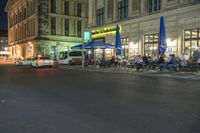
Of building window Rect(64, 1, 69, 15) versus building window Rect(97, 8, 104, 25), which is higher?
building window Rect(64, 1, 69, 15)

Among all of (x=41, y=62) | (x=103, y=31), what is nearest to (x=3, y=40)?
(x=103, y=31)

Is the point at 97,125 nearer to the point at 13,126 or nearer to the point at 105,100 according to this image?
the point at 13,126

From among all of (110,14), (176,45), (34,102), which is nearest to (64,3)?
(110,14)

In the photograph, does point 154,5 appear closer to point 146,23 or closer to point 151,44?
point 146,23

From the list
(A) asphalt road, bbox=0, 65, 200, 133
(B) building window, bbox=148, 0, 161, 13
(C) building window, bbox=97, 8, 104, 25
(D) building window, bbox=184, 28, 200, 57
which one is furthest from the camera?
(C) building window, bbox=97, 8, 104, 25

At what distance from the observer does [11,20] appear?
84.2 m

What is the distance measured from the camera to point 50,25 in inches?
2327

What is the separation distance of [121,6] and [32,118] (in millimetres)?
30712

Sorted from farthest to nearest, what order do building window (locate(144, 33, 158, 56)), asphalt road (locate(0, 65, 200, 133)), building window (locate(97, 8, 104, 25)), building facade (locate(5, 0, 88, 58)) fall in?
building facade (locate(5, 0, 88, 58))
building window (locate(97, 8, 104, 25))
building window (locate(144, 33, 158, 56))
asphalt road (locate(0, 65, 200, 133))

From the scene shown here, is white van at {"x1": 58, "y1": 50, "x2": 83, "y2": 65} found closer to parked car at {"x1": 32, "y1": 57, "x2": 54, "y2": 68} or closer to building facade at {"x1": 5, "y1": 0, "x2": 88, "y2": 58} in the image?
parked car at {"x1": 32, "y1": 57, "x2": 54, "y2": 68}

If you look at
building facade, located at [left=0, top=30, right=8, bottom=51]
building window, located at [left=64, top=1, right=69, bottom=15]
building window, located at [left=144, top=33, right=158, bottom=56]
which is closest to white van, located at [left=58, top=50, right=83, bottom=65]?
building window, located at [left=144, top=33, right=158, bottom=56]

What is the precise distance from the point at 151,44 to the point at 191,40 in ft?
17.9

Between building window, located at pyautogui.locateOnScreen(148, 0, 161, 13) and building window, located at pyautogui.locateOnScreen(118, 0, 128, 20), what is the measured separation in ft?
15.0

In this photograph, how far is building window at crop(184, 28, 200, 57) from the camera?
81.9 feet
